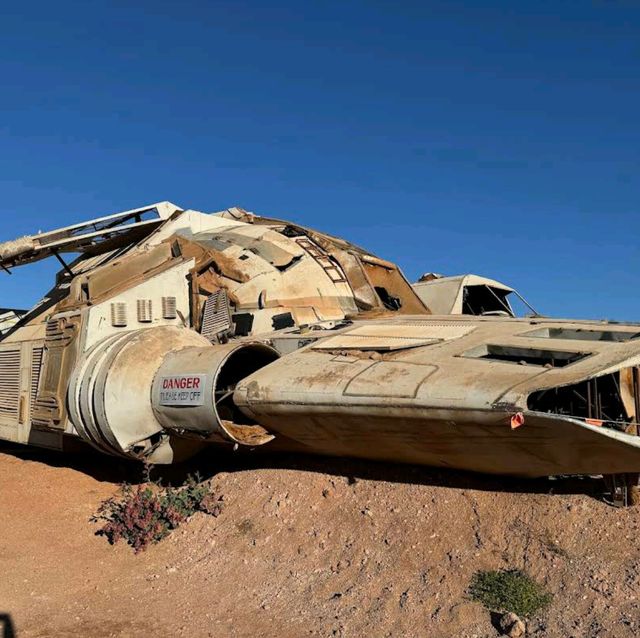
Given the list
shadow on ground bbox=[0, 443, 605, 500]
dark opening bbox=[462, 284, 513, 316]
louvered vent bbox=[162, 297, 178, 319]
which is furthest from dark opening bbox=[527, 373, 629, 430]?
dark opening bbox=[462, 284, 513, 316]

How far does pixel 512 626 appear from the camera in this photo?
5309mm

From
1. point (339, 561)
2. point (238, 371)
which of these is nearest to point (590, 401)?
point (339, 561)

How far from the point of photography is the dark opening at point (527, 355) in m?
6.16

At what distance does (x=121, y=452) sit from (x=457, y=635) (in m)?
5.10

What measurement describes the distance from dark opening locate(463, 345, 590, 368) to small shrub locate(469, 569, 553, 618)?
1.88 meters

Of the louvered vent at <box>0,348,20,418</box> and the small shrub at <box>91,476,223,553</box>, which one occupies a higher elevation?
the louvered vent at <box>0,348,20,418</box>

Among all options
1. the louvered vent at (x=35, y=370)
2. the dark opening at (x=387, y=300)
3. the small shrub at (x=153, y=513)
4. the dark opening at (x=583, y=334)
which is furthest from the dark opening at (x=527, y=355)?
the louvered vent at (x=35, y=370)

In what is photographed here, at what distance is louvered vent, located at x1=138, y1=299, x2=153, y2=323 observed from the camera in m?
10.3

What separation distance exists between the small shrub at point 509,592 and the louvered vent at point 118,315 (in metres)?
6.28

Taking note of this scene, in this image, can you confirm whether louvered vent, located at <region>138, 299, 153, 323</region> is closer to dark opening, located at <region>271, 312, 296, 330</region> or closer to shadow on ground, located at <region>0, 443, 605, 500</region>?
dark opening, located at <region>271, 312, 296, 330</region>

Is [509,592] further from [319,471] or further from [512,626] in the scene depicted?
[319,471]

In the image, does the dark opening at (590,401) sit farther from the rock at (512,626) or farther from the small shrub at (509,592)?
the rock at (512,626)

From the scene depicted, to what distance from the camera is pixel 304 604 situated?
6.48 m

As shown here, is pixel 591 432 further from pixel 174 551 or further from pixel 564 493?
pixel 174 551
